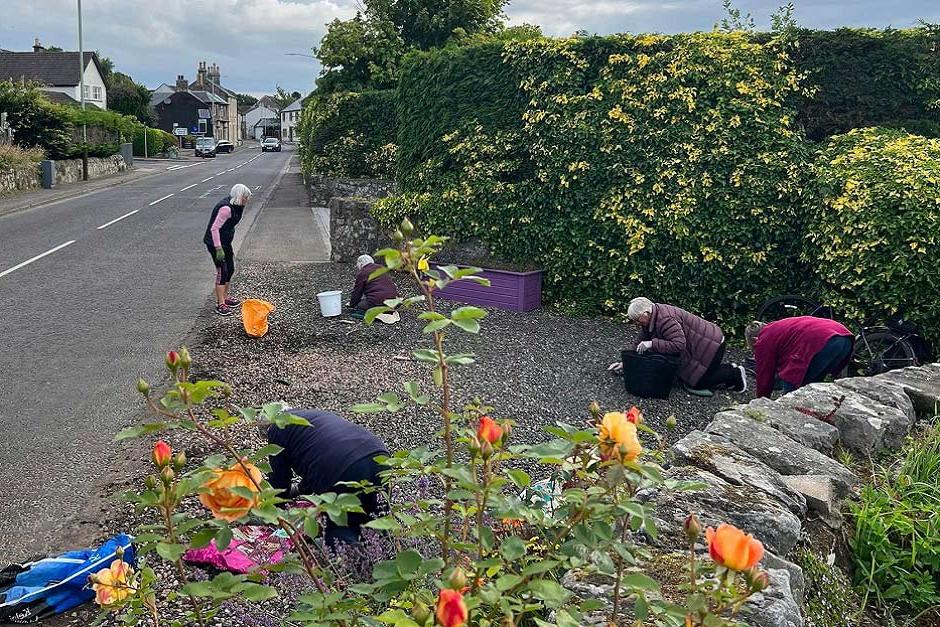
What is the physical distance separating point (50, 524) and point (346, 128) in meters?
16.2

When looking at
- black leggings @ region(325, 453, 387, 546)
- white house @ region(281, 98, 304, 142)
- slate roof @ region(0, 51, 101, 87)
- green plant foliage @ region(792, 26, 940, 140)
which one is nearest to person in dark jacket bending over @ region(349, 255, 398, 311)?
black leggings @ region(325, 453, 387, 546)

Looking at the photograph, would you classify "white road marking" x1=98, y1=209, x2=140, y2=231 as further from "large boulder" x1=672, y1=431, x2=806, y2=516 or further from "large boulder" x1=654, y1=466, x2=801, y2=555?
"large boulder" x1=654, y1=466, x2=801, y2=555

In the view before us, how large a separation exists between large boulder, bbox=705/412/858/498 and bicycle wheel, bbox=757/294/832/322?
16.4 feet

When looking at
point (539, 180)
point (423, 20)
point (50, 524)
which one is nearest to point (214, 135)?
point (423, 20)

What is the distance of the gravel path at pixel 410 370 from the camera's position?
6496 millimetres

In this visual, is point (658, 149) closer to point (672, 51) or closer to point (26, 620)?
point (672, 51)

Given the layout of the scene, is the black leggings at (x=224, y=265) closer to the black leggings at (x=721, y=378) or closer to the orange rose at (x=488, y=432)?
the black leggings at (x=721, y=378)

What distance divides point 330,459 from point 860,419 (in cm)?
293

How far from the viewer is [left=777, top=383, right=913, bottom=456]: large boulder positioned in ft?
14.2

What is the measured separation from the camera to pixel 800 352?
6.62 metres

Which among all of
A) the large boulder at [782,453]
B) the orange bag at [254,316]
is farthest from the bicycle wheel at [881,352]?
the orange bag at [254,316]

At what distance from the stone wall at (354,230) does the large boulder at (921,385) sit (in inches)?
355

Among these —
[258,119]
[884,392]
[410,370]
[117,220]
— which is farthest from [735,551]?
[258,119]

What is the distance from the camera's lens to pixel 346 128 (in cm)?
1969
